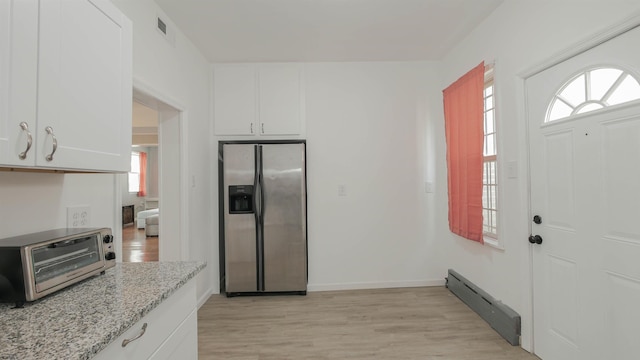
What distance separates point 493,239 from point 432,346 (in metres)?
1.09

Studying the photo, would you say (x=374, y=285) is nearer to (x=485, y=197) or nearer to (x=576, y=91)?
(x=485, y=197)

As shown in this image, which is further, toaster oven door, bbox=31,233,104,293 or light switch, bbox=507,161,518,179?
light switch, bbox=507,161,518,179

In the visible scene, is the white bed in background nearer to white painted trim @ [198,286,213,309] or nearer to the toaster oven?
white painted trim @ [198,286,213,309]

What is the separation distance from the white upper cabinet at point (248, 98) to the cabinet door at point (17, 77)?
2342 millimetres

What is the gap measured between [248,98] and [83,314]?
273 centimetres


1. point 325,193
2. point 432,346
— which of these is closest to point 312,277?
point 325,193

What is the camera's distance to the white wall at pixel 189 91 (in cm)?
196

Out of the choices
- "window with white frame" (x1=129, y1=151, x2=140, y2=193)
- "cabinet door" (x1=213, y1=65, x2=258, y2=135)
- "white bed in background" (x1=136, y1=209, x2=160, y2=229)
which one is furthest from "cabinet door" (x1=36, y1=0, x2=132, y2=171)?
"window with white frame" (x1=129, y1=151, x2=140, y2=193)

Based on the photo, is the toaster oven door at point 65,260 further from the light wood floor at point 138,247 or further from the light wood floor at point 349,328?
the light wood floor at point 138,247

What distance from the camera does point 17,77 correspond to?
839 millimetres

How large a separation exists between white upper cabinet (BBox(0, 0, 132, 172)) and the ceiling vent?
Result: 1.00 meters

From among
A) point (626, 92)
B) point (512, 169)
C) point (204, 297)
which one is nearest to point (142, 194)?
point (204, 297)

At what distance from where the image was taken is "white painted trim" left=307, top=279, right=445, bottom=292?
3248 mm

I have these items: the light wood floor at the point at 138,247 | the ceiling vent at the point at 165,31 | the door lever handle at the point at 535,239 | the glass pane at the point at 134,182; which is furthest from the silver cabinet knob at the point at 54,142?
the glass pane at the point at 134,182
